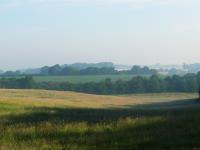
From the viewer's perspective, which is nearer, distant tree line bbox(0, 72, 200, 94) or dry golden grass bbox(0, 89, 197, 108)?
dry golden grass bbox(0, 89, 197, 108)

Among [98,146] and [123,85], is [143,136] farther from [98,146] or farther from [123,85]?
[123,85]

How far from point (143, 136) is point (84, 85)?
129m

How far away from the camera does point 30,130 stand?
51.1 feet

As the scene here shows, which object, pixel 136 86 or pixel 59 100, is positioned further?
pixel 136 86

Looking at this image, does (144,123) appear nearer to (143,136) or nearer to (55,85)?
(143,136)

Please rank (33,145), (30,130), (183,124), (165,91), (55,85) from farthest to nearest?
(55,85) < (165,91) < (183,124) < (30,130) < (33,145)

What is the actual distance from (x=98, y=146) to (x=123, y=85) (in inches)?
5021

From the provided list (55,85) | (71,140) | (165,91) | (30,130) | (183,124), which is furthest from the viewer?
(55,85)

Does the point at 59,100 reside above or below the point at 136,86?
above

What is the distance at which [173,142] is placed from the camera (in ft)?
42.3

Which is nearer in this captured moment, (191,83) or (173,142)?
(173,142)

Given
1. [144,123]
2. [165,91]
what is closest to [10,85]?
[165,91]

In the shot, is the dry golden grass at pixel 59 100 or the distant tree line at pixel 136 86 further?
the distant tree line at pixel 136 86

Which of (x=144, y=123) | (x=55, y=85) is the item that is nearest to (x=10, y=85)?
(x=55, y=85)
